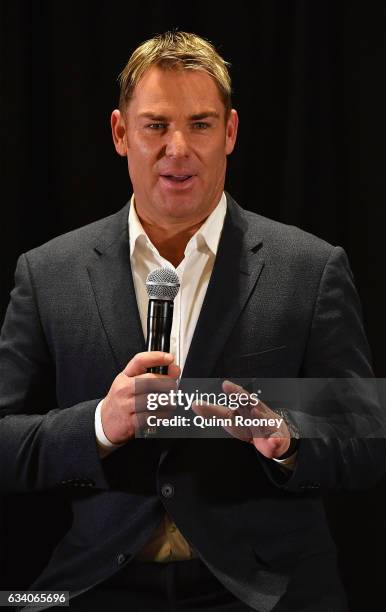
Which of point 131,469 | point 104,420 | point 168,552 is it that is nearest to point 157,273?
point 104,420

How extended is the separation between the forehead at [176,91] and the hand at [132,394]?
617mm

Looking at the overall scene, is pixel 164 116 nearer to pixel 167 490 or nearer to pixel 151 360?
pixel 151 360

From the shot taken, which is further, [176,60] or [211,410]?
[176,60]

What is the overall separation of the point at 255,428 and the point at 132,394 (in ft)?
0.81

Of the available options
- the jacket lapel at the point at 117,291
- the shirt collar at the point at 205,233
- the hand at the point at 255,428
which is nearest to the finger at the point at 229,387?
the hand at the point at 255,428

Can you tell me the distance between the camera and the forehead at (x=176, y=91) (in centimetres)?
200

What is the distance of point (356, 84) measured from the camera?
2422mm

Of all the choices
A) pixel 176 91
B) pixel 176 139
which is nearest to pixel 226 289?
pixel 176 139

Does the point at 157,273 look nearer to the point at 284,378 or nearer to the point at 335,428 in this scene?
the point at 284,378

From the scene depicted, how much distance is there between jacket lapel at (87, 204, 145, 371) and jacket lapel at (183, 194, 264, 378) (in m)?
0.14

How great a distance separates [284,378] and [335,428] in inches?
6.6

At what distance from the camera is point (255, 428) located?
1719mm

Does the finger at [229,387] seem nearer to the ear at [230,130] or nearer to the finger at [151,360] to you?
the finger at [151,360]

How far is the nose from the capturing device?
1.98m
